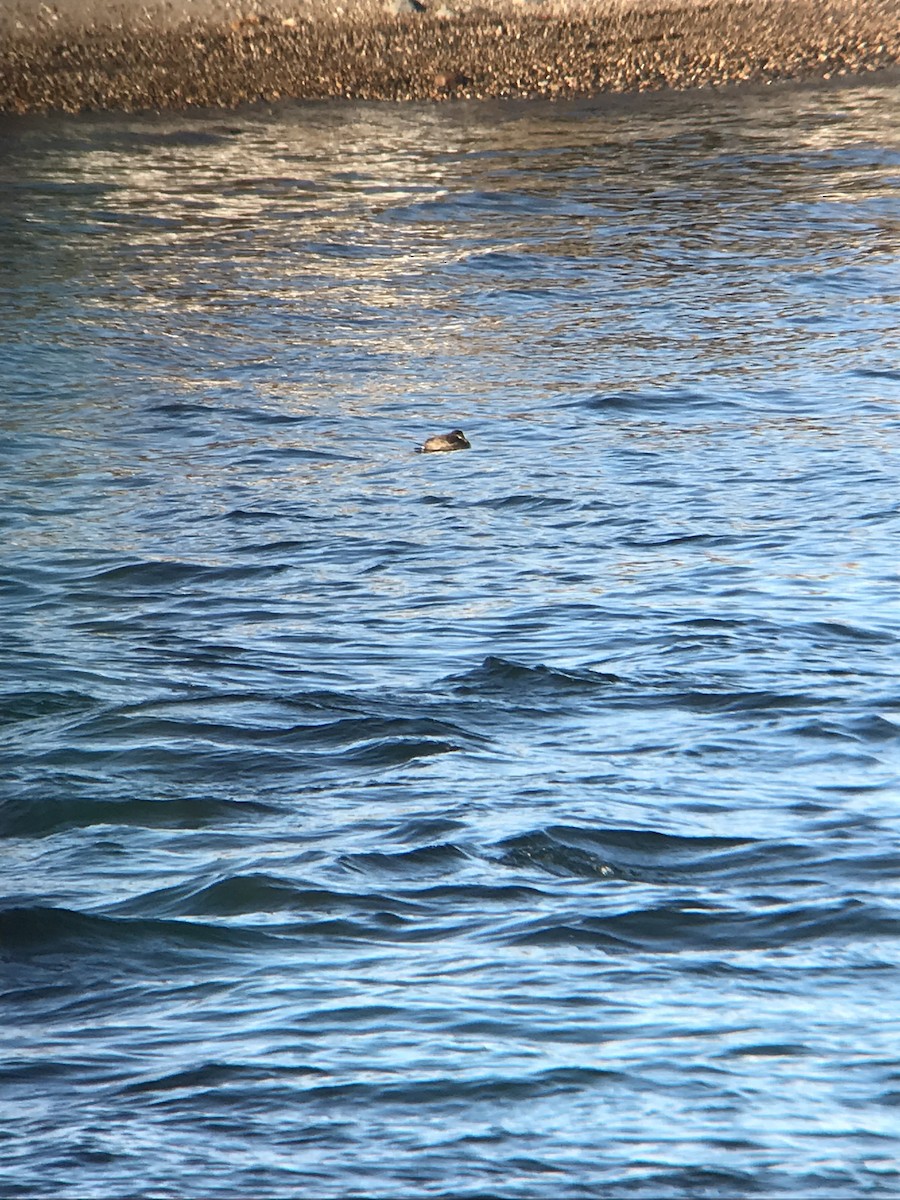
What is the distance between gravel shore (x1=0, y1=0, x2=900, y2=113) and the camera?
2470cm

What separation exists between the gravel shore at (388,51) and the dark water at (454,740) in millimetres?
10515

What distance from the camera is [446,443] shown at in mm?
10398

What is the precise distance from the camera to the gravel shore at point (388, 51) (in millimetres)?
24703

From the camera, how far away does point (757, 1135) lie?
373 cm

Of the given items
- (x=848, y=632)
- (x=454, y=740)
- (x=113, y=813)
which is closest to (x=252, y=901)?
(x=113, y=813)

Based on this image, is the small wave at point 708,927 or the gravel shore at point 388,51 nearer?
the small wave at point 708,927

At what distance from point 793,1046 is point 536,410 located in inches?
298

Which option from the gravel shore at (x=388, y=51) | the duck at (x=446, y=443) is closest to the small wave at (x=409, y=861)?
the duck at (x=446, y=443)

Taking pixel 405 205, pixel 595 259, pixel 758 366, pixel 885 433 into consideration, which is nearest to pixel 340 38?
pixel 405 205

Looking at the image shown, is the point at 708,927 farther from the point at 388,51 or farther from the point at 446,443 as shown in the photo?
the point at 388,51

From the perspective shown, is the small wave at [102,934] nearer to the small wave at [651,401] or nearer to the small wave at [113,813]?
the small wave at [113,813]

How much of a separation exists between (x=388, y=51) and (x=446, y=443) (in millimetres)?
16369

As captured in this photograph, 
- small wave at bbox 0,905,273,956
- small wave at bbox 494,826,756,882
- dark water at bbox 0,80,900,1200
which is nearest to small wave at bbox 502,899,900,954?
dark water at bbox 0,80,900,1200

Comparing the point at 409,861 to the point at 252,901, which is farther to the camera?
the point at 409,861
